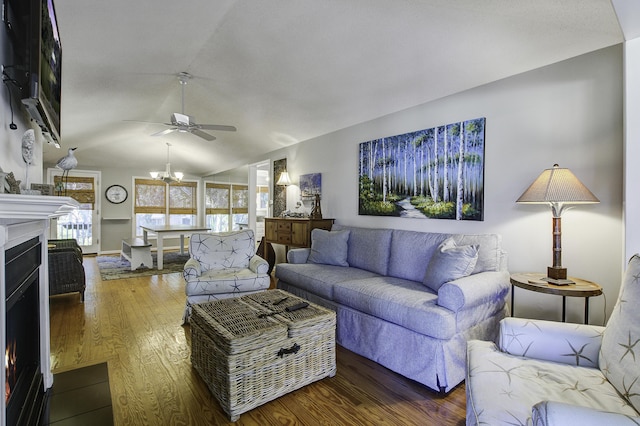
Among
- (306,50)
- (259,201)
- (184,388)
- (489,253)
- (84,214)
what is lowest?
(184,388)

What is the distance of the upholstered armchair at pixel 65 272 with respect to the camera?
12.0ft

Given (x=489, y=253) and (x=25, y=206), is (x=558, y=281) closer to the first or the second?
(x=489, y=253)

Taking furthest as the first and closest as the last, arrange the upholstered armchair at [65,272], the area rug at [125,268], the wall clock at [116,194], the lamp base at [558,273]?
the wall clock at [116,194] < the area rug at [125,268] < the upholstered armchair at [65,272] < the lamp base at [558,273]

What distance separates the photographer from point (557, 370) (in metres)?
1.34

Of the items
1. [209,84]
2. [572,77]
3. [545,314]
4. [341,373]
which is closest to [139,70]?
[209,84]

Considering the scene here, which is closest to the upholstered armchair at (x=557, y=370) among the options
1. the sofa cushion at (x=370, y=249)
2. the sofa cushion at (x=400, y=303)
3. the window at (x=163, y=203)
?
the sofa cushion at (x=400, y=303)

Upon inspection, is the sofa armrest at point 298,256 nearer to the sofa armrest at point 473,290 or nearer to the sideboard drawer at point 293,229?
the sideboard drawer at point 293,229

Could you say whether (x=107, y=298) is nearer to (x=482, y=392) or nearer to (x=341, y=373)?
(x=341, y=373)

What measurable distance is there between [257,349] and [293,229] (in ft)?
8.63

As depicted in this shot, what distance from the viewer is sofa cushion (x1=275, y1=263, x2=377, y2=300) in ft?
9.35

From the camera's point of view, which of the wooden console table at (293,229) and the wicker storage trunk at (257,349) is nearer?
the wicker storage trunk at (257,349)

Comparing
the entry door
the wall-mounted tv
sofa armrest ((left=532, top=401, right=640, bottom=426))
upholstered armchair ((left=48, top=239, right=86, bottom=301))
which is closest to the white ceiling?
the wall-mounted tv

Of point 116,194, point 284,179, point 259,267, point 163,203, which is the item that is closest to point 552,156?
point 259,267

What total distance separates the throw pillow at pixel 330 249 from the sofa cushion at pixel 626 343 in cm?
235
